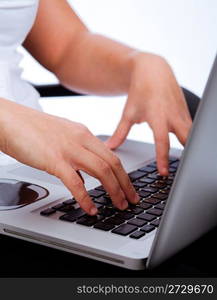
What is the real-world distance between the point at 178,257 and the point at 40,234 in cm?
14

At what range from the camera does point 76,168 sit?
2.45ft

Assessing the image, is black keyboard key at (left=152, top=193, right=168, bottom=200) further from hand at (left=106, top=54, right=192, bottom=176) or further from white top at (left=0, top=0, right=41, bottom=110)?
white top at (left=0, top=0, right=41, bottom=110)

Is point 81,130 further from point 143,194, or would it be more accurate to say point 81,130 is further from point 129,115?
point 129,115

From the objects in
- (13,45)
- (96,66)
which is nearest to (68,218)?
(13,45)

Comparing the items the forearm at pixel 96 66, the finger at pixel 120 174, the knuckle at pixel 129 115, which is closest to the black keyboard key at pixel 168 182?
the finger at pixel 120 174

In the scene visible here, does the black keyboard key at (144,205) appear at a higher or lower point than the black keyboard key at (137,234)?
lower

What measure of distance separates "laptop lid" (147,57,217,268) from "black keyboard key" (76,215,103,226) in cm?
10

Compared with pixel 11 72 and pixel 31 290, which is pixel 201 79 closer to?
pixel 11 72

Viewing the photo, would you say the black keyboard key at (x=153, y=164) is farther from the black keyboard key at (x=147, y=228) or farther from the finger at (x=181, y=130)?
the black keyboard key at (x=147, y=228)

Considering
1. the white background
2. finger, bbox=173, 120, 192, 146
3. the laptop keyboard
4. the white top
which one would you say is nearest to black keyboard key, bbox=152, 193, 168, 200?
the laptop keyboard

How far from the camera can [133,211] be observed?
0.72 metres

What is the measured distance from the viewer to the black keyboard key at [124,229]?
0.66 metres

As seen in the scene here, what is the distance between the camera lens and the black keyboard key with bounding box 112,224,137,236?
2.16 feet

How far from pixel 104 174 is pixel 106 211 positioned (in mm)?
41
